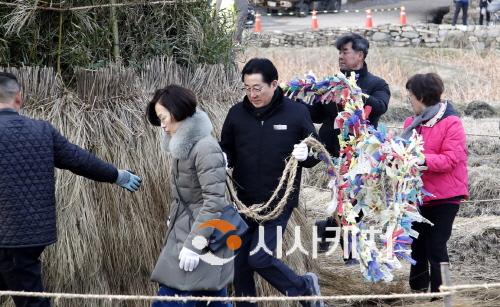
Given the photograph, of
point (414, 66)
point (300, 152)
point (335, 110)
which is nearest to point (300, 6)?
point (414, 66)

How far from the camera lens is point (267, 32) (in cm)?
2362

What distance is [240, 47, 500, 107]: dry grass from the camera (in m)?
14.6

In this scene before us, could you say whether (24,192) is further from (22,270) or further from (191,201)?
(191,201)

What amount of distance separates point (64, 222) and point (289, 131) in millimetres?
1439

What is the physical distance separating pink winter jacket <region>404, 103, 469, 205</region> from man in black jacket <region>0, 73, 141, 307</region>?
2221 mm

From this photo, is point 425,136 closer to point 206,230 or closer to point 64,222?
point 206,230

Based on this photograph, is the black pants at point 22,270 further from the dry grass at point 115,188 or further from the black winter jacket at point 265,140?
the black winter jacket at point 265,140

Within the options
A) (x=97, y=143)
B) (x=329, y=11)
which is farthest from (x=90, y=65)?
(x=329, y=11)

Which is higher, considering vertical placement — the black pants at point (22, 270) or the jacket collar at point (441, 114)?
the jacket collar at point (441, 114)

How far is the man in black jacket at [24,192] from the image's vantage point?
4.66 meters

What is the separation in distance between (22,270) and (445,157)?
2529 millimetres

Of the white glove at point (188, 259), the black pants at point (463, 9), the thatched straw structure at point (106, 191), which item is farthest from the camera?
the black pants at point (463, 9)

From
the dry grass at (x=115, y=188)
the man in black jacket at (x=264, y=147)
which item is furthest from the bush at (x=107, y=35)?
the man in black jacket at (x=264, y=147)

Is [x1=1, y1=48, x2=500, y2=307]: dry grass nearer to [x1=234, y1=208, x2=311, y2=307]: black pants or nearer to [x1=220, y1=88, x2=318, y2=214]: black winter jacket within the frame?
[x1=234, y1=208, x2=311, y2=307]: black pants
